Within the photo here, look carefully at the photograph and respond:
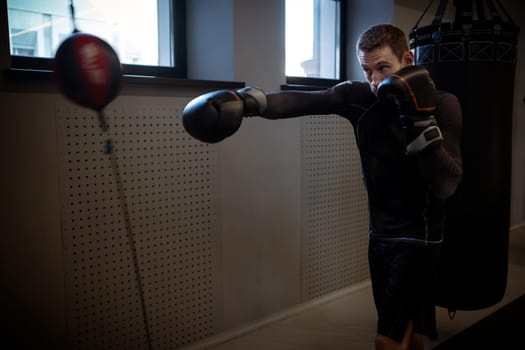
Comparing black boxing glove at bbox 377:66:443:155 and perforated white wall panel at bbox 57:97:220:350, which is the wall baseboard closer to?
perforated white wall panel at bbox 57:97:220:350

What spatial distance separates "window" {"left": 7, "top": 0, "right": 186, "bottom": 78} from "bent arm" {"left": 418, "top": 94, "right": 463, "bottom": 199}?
4.13 feet

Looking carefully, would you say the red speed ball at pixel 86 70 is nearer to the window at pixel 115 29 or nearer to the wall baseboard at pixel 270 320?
the window at pixel 115 29

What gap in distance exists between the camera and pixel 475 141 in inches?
82.7

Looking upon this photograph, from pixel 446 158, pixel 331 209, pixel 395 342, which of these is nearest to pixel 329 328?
pixel 331 209

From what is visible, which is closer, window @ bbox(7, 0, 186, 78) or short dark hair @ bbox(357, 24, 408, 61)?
Answer: short dark hair @ bbox(357, 24, 408, 61)

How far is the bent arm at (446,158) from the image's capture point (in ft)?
4.60

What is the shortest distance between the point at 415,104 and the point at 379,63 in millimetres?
254

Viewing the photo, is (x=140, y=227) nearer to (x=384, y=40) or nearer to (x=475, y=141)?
(x=384, y=40)

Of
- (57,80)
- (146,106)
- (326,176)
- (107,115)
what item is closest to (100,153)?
(107,115)

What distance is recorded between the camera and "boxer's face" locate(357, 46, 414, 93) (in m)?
1.56

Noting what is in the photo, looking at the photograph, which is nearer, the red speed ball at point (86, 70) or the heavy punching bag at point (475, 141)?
the red speed ball at point (86, 70)

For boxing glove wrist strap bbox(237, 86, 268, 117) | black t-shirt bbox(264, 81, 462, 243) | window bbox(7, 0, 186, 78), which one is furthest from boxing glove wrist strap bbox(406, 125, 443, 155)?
window bbox(7, 0, 186, 78)

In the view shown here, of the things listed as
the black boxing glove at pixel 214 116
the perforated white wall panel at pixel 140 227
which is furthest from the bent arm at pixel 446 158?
the perforated white wall panel at pixel 140 227

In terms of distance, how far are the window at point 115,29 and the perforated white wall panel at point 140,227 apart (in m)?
0.32
